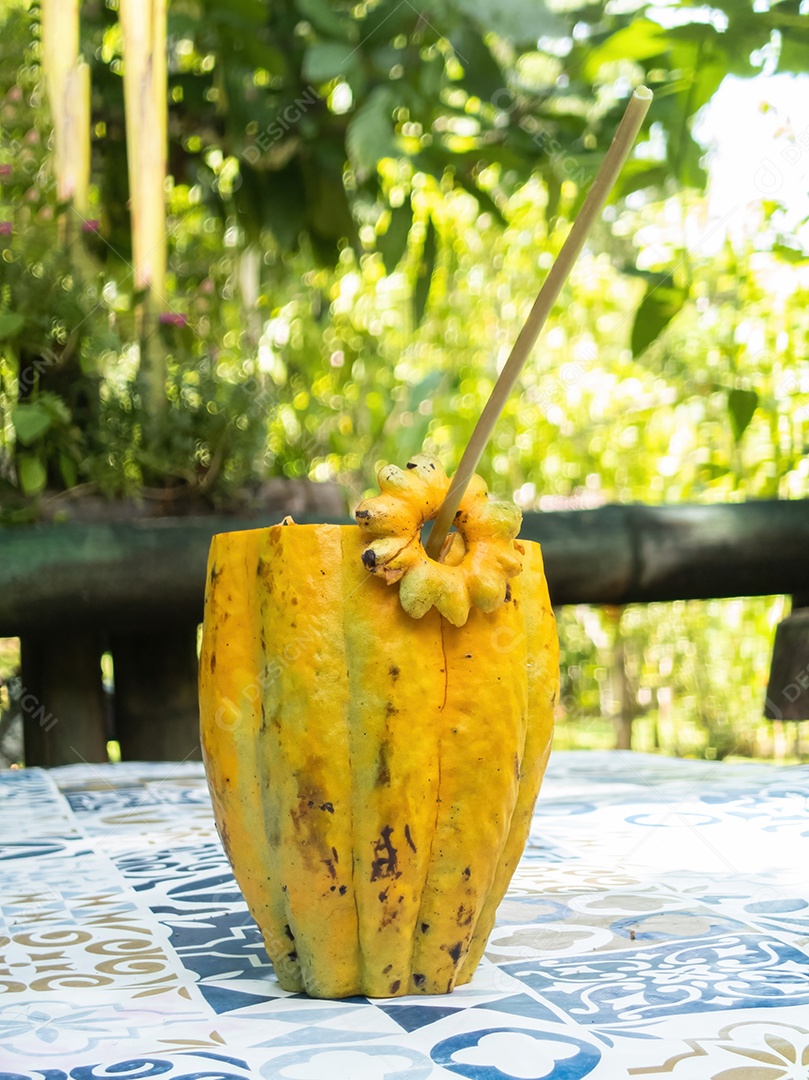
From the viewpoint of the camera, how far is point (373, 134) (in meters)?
2.54

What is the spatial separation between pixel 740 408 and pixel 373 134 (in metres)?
1.15

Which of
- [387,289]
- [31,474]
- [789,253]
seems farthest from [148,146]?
[387,289]

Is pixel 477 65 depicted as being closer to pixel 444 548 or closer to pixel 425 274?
pixel 425 274

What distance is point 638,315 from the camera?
9.30ft

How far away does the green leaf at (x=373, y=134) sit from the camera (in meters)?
2.49

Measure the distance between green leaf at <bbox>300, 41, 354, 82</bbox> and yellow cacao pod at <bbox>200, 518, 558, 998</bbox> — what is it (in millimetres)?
1747

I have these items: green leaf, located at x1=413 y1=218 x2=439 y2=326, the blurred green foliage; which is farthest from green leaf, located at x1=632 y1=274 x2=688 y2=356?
green leaf, located at x1=413 y1=218 x2=439 y2=326

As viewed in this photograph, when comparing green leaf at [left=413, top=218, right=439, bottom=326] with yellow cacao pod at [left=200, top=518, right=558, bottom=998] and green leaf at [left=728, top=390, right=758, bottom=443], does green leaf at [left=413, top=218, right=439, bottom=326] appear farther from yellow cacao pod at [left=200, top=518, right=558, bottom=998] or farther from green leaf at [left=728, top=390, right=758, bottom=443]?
yellow cacao pod at [left=200, top=518, right=558, bottom=998]

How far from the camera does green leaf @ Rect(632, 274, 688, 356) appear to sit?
281 cm

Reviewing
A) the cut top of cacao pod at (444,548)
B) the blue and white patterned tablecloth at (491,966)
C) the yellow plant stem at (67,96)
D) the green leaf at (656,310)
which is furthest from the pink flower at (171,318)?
the cut top of cacao pod at (444,548)

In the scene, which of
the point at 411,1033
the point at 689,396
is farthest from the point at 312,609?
the point at 689,396

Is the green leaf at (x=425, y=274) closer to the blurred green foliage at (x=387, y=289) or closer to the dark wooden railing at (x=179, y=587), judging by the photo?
the blurred green foliage at (x=387, y=289)

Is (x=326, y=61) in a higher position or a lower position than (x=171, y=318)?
higher

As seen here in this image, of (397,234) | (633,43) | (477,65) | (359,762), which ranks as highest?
(477,65)
